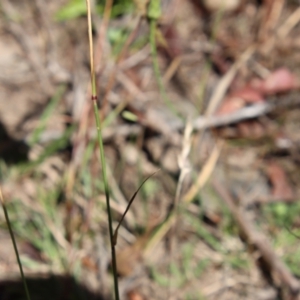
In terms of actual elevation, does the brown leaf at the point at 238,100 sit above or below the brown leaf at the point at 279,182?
above

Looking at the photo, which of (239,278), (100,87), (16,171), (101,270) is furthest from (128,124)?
(239,278)

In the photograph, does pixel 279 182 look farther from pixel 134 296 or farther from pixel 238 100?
pixel 134 296

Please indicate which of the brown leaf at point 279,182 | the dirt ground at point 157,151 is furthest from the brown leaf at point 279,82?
the brown leaf at point 279,182

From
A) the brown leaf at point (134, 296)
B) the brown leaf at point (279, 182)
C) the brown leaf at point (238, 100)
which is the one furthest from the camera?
the brown leaf at point (238, 100)

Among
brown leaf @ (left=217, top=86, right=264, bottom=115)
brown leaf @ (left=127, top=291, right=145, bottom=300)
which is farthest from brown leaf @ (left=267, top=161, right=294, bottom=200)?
brown leaf @ (left=127, top=291, right=145, bottom=300)

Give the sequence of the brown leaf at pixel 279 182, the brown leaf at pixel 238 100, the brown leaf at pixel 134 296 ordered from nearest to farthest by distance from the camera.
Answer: the brown leaf at pixel 134 296 → the brown leaf at pixel 279 182 → the brown leaf at pixel 238 100

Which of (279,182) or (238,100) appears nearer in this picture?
(279,182)

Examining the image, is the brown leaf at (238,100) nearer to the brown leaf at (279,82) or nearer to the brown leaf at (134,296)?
the brown leaf at (279,82)

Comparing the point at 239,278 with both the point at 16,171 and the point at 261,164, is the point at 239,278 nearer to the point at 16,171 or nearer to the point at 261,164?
the point at 261,164

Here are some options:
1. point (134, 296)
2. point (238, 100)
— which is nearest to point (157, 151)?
point (238, 100)
